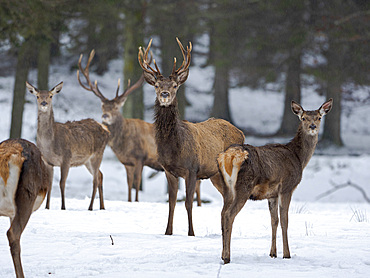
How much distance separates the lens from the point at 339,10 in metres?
16.7

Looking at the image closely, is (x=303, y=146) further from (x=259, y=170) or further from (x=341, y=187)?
(x=341, y=187)

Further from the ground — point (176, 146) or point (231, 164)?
point (176, 146)

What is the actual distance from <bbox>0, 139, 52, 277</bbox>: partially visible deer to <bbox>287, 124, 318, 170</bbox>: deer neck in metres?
2.84

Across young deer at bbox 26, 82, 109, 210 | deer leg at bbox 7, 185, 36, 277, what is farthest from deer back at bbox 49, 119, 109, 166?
deer leg at bbox 7, 185, 36, 277

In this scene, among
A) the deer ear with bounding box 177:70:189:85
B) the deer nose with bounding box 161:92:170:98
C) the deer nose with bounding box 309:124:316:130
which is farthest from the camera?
the deer ear with bounding box 177:70:189:85

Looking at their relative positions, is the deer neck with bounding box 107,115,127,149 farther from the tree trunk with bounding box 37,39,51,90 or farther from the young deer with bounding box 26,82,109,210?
the tree trunk with bounding box 37,39,51,90

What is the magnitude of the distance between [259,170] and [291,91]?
54.6ft

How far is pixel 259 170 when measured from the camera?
5.49 meters

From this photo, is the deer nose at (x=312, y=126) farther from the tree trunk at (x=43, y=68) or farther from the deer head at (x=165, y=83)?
the tree trunk at (x=43, y=68)

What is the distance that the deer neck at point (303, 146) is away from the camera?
6293 millimetres

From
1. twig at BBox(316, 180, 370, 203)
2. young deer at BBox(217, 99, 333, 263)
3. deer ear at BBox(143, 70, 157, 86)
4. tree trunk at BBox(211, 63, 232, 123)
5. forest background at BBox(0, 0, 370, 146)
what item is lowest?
twig at BBox(316, 180, 370, 203)

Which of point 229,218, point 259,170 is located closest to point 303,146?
point 259,170

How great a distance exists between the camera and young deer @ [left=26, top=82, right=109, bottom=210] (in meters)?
9.83

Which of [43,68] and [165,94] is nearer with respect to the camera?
[165,94]
